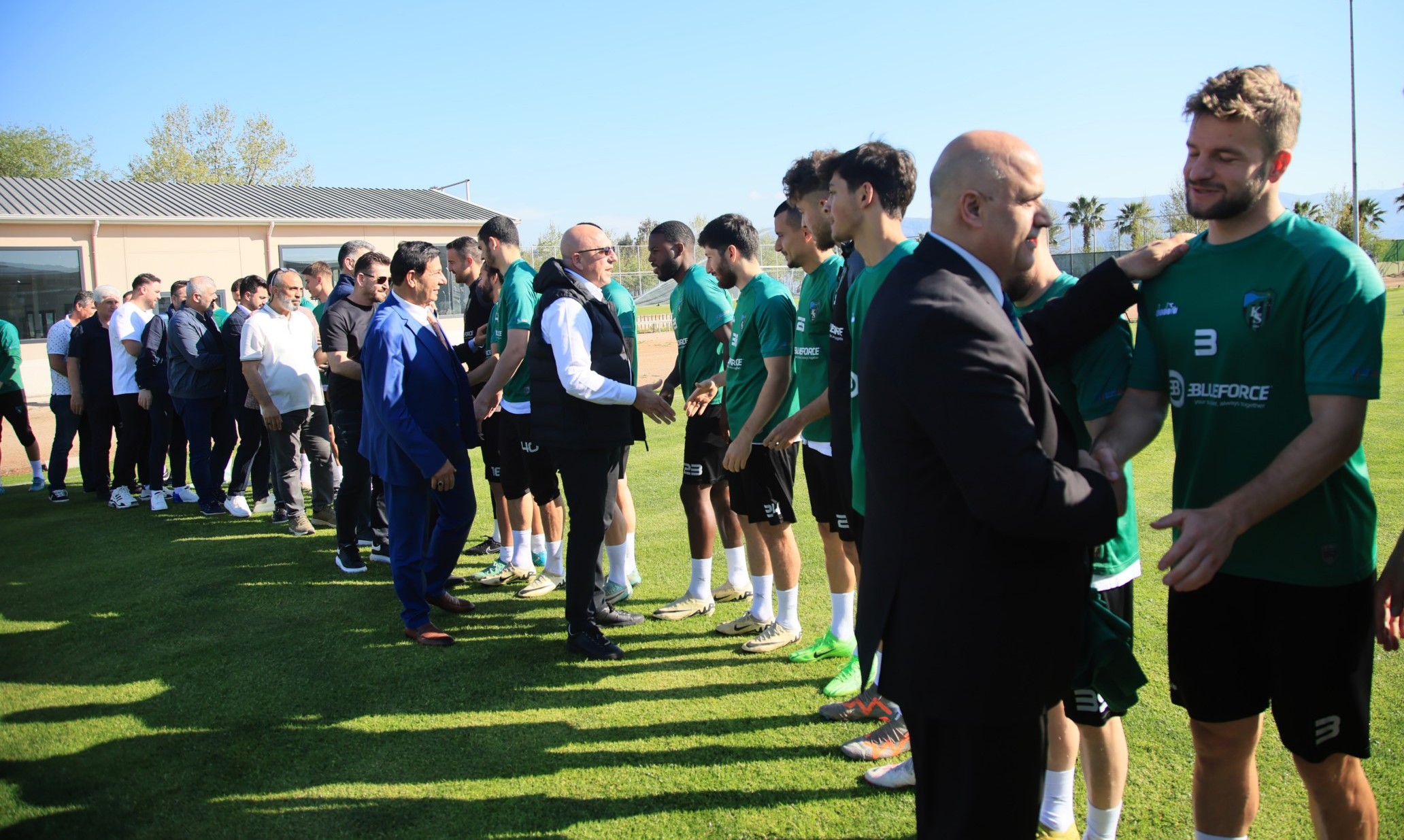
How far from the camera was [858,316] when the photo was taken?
11.7 feet

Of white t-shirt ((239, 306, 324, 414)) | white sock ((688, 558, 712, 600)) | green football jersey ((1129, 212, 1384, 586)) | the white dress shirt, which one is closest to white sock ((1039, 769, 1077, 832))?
green football jersey ((1129, 212, 1384, 586))

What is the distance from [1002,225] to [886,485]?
64cm

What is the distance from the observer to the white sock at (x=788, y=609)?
5.18m

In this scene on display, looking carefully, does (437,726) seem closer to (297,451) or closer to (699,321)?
(699,321)

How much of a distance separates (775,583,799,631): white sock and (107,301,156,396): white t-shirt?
8112mm

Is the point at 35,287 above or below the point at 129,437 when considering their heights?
above

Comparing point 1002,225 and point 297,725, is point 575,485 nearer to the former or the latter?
point 297,725

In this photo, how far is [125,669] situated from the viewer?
5168mm

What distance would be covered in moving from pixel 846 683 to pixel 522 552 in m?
3.12

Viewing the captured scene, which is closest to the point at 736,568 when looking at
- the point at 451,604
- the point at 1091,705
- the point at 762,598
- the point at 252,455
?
the point at 762,598

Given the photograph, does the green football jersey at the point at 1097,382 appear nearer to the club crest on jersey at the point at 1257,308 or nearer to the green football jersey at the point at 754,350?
the club crest on jersey at the point at 1257,308

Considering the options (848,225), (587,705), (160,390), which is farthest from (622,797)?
(160,390)

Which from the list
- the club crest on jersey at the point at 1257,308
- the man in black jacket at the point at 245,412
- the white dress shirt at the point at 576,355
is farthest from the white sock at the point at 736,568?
the man in black jacket at the point at 245,412

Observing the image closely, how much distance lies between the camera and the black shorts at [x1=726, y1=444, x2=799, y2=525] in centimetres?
506
